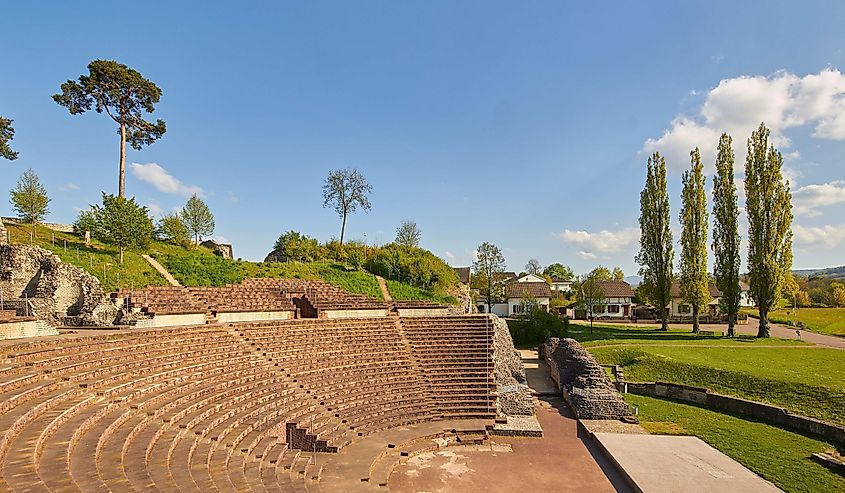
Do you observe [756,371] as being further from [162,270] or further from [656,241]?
[162,270]

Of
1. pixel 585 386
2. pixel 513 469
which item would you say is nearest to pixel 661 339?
pixel 585 386

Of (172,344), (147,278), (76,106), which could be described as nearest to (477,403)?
(172,344)

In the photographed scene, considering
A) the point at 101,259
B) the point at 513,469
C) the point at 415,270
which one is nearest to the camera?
the point at 513,469

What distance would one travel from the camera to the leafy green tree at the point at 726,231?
34.9 meters

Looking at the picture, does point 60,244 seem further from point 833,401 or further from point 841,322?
point 841,322

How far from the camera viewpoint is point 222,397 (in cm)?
1293

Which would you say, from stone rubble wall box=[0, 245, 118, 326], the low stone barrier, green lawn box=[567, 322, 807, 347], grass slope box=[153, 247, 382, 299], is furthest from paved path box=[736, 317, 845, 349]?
stone rubble wall box=[0, 245, 118, 326]

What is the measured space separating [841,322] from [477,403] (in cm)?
4098

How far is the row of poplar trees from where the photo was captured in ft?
105

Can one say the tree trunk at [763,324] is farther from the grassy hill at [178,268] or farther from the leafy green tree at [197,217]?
the leafy green tree at [197,217]

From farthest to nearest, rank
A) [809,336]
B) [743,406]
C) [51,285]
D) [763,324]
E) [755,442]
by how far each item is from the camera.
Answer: [809,336] < [763,324] < [51,285] < [743,406] < [755,442]

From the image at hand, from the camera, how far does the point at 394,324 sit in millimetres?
22234

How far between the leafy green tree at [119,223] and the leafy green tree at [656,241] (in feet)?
125

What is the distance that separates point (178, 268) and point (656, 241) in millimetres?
36805
